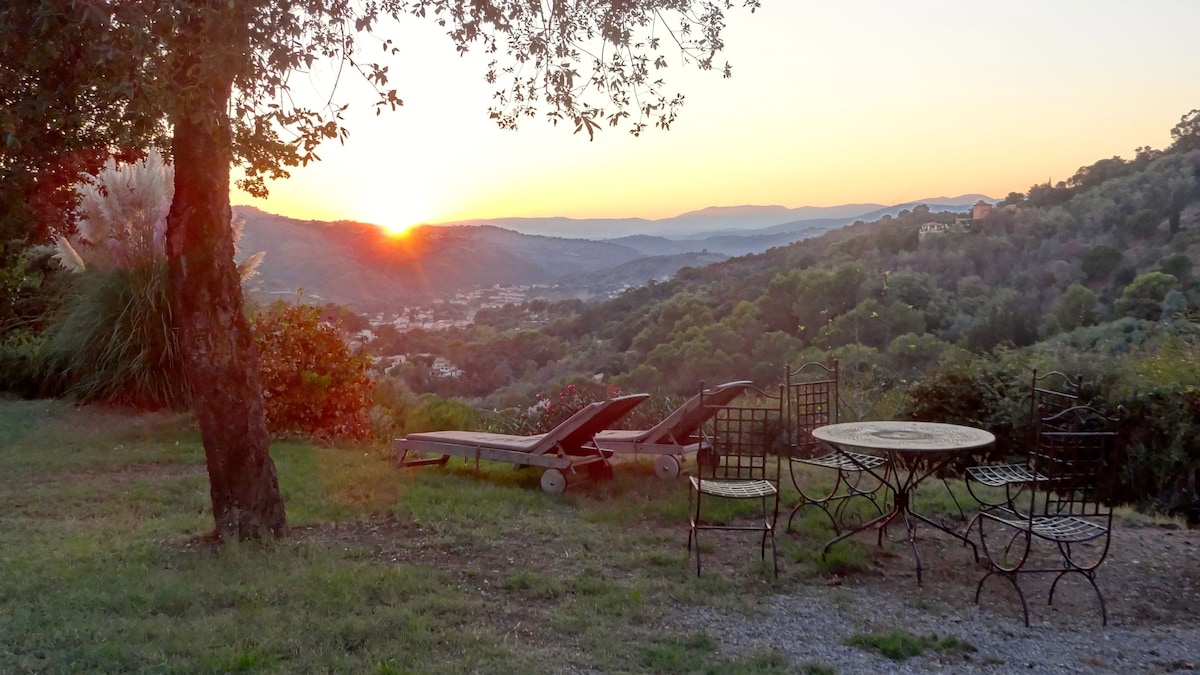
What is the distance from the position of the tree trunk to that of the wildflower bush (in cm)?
417

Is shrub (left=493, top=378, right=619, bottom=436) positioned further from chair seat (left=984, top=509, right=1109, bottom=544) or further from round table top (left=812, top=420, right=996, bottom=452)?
chair seat (left=984, top=509, right=1109, bottom=544)

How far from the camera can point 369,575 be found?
462 centimetres

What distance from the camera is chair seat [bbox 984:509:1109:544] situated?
457 centimetres

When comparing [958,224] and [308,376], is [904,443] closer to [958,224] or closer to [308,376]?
[308,376]

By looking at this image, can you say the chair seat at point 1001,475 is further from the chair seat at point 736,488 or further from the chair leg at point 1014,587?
the chair seat at point 736,488

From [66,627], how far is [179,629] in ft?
1.62

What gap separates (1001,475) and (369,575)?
397cm

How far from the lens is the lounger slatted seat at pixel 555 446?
7121 millimetres

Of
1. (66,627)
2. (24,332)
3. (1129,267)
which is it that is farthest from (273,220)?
(1129,267)

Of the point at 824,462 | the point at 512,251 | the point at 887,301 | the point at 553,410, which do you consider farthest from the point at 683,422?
the point at 512,251

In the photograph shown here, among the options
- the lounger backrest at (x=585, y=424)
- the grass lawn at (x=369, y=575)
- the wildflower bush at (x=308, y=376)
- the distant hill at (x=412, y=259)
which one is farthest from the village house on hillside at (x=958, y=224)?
the grass lawn at (x=369, y=575)

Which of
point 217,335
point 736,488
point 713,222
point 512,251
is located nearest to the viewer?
point 217,335

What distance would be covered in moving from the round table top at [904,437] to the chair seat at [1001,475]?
272 millimetres

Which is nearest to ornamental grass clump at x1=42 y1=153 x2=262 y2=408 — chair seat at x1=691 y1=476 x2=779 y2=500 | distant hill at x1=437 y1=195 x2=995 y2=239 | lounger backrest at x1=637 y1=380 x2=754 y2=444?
lounger backrest at x1=637 y1=380 x2=754 y2=444
